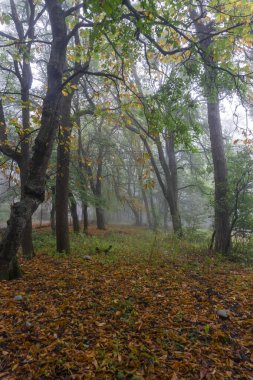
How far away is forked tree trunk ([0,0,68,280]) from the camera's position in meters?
4.23

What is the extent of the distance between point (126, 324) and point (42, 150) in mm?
2966

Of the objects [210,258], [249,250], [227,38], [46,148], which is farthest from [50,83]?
[249,250]

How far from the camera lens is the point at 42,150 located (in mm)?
4305

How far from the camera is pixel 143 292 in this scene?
441 cm

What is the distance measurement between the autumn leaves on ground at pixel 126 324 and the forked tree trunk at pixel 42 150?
3.04 ft

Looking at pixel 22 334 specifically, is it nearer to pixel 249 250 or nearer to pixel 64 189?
pixel 64 189

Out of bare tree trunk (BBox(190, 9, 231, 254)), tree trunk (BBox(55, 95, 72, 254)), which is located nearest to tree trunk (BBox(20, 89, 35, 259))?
tree trunk (BBox(55, 95, 72, 254))

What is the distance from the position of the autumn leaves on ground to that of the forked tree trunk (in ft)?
3.04

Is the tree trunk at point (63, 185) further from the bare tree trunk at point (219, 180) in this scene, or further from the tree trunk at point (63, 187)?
the bare tree trunk at point (219, 180)

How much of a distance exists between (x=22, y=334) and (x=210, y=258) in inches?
218

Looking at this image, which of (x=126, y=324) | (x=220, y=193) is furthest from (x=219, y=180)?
(x=126, y=324)

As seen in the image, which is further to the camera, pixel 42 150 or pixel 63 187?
pixel 63 187

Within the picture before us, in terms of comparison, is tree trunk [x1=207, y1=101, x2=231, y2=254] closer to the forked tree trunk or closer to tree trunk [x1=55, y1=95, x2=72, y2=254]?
tree trunk [x1=55, y1=95, x2=72, y2=254]

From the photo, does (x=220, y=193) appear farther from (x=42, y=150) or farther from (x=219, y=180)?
(x=42, y=150)
